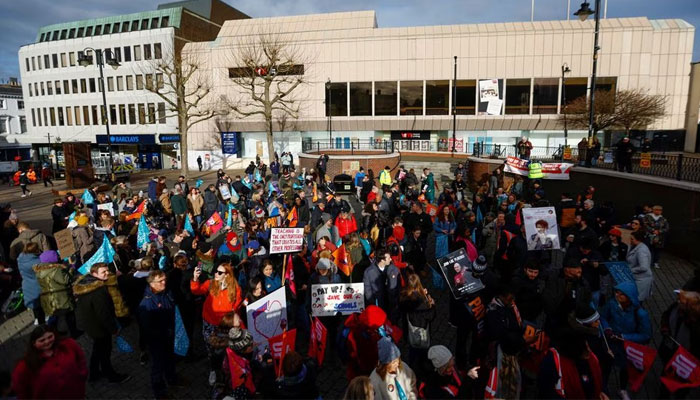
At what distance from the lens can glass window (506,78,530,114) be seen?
36.8 m

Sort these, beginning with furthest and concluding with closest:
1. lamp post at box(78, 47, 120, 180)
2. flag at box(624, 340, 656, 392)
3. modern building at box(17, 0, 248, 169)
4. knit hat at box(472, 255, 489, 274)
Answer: modern building at box(17, 0, 248, 169) < lamp post at box(78, 47, 120, 180) < knit hat at box(472, 255, 489, 274) < flag at box(624, 340, 656, 392)

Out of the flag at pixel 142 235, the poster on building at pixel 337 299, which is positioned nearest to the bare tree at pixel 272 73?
the flag at pixel 142 235

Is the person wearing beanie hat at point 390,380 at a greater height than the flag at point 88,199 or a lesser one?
lesser

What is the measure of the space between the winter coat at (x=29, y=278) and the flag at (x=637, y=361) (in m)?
9.41

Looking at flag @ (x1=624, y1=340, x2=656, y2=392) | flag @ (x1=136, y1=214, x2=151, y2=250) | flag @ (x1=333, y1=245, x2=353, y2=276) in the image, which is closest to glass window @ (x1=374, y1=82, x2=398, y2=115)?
flag @ (x1=136, y1=214, x2=151, y2=250)

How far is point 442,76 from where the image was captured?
37844 millimetres

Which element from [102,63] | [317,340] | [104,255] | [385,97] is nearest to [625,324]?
[317,340]

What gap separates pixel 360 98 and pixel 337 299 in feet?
116

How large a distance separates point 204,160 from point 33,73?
2795cm

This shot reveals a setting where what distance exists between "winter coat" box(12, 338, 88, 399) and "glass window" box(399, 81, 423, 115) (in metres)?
37.1

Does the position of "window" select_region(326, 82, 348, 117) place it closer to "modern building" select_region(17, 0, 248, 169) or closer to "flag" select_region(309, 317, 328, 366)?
"modern building" select_region(17, 0, 248, 169)

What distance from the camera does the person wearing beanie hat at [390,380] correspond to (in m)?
3.93

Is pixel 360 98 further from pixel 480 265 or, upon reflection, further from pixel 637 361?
pixel 637 361

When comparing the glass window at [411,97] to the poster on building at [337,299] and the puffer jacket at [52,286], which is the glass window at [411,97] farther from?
the puffer jacket at [52,286]
